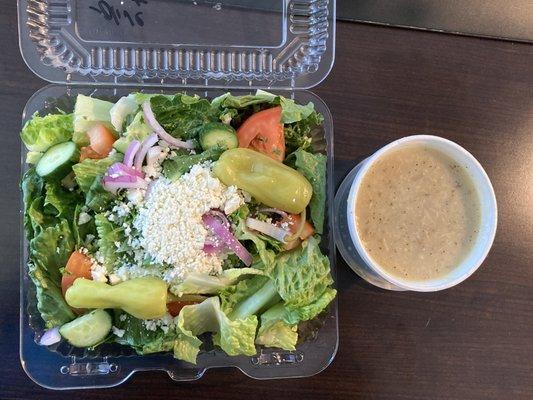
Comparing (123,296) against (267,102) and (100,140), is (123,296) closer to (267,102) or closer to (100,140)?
(100,140)

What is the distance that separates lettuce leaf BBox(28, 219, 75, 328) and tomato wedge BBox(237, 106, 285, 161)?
41 cm

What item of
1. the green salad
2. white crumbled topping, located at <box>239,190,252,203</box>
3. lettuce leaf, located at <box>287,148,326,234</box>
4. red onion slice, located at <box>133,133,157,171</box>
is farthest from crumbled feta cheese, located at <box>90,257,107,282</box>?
lettuce leaf, located at <box>287,148,326,234</box>

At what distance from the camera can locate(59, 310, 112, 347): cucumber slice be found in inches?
45.2

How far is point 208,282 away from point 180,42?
0.56 metres

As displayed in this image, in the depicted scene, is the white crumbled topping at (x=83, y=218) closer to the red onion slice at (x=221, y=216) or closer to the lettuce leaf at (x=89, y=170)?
the lettuce leaf at (x=89, y=170)

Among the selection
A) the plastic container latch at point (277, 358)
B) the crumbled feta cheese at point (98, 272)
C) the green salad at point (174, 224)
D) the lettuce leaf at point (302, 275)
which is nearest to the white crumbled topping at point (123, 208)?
the green salad at point (174, 224)

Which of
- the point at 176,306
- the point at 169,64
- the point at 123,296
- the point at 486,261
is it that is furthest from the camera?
the point at 486,261

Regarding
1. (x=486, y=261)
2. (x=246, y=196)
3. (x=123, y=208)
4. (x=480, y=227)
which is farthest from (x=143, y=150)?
(x=486, y=261)

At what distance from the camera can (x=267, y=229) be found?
3.97 feet

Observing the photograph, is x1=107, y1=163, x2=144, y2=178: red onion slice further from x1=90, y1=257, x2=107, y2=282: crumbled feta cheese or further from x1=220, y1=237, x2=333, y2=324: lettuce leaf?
x1=220, y1=237, x2=333, y2=324: lettuce leaf

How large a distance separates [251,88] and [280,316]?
51 centimetres

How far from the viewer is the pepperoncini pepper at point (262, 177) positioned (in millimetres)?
1168

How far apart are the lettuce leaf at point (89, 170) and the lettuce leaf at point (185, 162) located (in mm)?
114

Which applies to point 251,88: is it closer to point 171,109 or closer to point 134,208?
point 171,109
